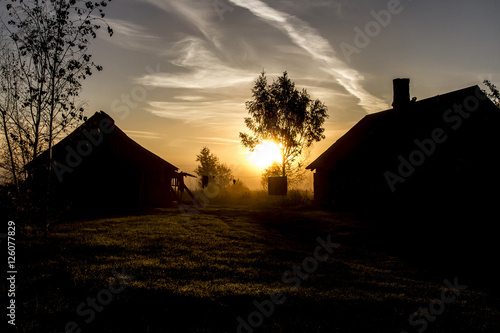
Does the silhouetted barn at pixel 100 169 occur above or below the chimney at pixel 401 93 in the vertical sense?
below

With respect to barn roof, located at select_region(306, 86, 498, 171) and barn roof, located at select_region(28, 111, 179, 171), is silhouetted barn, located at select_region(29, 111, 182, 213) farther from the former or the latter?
barn roof, located at select_region(306, 86, 498, 171)

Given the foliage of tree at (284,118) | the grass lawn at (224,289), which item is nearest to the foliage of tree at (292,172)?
the foliage of tree at (284,118)

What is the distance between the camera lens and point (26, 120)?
37.3ft

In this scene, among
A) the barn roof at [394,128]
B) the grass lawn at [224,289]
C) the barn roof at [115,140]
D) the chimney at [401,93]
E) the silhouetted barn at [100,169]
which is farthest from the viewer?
the chimney at [401,93]

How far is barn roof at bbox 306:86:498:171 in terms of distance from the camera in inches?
821

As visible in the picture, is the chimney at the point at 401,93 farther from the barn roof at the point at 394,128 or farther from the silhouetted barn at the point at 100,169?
the silhouetted barn at the point at 100,169

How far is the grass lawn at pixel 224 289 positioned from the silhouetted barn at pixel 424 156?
29.0 ft

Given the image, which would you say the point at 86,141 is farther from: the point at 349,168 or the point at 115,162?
the point at 349,168

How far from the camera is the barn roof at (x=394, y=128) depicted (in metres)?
20.9

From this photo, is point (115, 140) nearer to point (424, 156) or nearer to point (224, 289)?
point (424, 156)

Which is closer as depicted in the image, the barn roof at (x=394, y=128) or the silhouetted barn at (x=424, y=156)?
the silhouetted barn at (x=424, y=156)

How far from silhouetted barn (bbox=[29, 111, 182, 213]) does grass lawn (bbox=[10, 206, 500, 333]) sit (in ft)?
44.6

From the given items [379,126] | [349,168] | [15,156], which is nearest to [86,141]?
[15,156]

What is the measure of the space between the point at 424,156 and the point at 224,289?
56.8 ft
